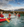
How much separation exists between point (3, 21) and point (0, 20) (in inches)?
8.0

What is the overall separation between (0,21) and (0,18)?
5.7 inches

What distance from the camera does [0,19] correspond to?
Result: 204 centimetres

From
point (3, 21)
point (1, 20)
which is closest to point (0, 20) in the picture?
point (1, 20)

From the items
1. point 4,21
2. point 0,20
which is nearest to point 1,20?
point 0,20

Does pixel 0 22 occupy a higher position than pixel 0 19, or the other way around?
pixel 0 19

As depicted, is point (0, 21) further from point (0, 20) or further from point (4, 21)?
point (4, 21)

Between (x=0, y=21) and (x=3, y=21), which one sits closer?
(x=0, y=21)

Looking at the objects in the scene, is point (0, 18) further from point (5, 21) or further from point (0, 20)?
point (5, 21)

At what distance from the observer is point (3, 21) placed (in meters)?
2.21

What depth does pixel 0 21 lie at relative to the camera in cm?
207

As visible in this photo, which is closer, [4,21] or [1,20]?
[1,20]

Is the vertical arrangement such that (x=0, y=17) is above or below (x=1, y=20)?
above

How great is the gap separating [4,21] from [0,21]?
217 millimetres

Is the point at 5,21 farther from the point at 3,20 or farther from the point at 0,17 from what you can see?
the point at 0,17
